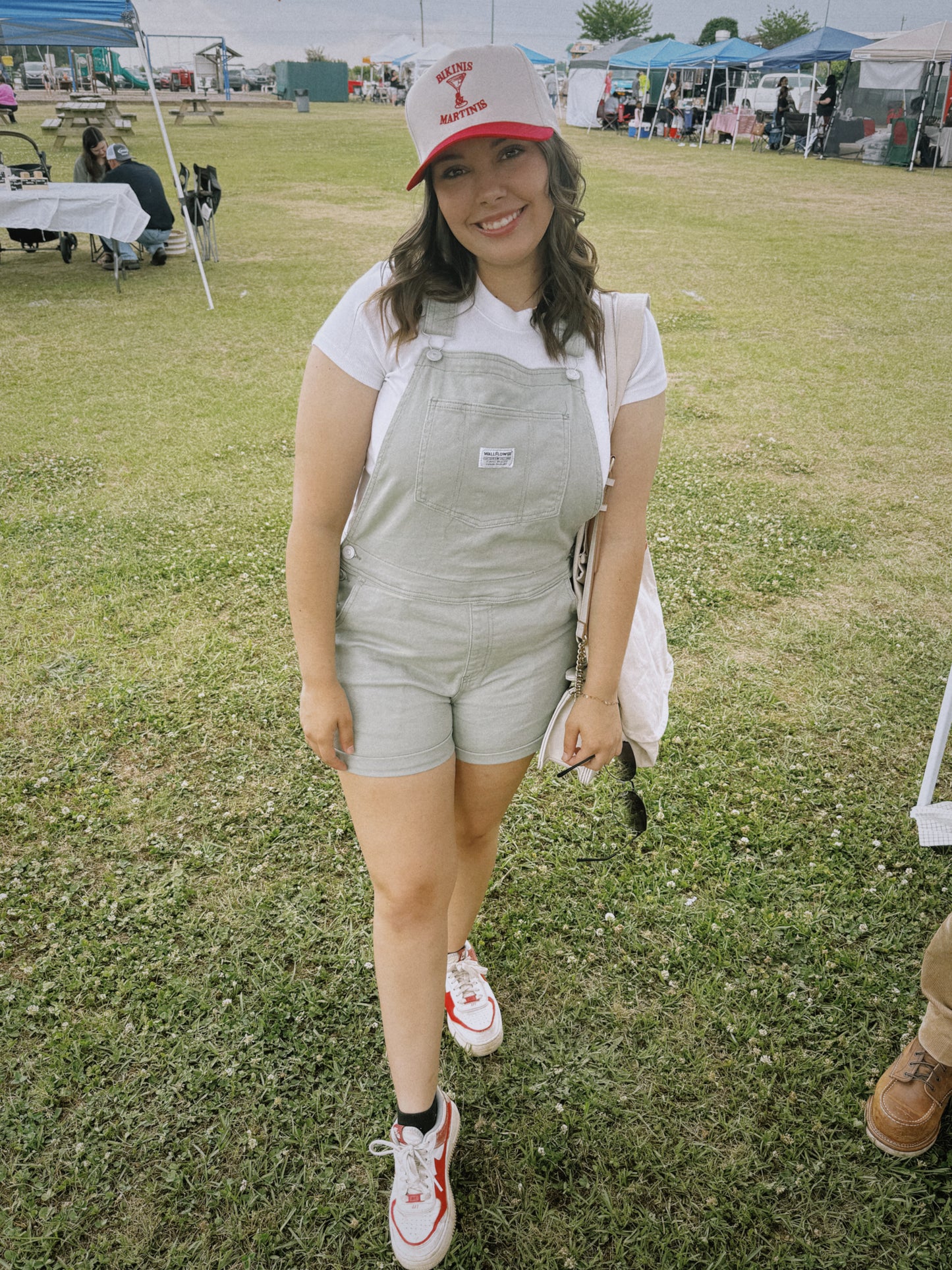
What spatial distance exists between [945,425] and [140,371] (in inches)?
253

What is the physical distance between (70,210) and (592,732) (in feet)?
33.3

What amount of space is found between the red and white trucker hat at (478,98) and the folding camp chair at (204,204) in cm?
995

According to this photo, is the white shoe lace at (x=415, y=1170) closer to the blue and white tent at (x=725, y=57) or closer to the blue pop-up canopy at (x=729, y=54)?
the blue and white tent at (x=725, y=57)

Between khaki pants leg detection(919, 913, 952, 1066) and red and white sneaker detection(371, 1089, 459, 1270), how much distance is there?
115 cm

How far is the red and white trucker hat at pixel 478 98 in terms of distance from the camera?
1.36 metres

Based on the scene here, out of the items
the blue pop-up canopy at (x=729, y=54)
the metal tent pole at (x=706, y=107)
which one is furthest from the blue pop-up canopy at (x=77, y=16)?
the blue pop-up canopy at (x=729, y=54)

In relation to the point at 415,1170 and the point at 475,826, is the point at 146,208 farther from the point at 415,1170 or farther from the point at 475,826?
the point at 415,1170

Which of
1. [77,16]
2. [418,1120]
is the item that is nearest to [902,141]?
[77,16]

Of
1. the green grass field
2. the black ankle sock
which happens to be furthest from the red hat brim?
the green grass field

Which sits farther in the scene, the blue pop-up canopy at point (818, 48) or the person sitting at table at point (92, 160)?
the blue pop-up canopy at point (818, 48)

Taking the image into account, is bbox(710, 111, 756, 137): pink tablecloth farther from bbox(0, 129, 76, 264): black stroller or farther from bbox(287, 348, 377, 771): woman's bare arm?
bbox(287, 348, 377, 771): woman's bare arm

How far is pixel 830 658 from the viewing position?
389 cm

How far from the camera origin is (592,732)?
1.83 meters

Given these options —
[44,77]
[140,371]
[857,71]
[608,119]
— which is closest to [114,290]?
[140,371]
